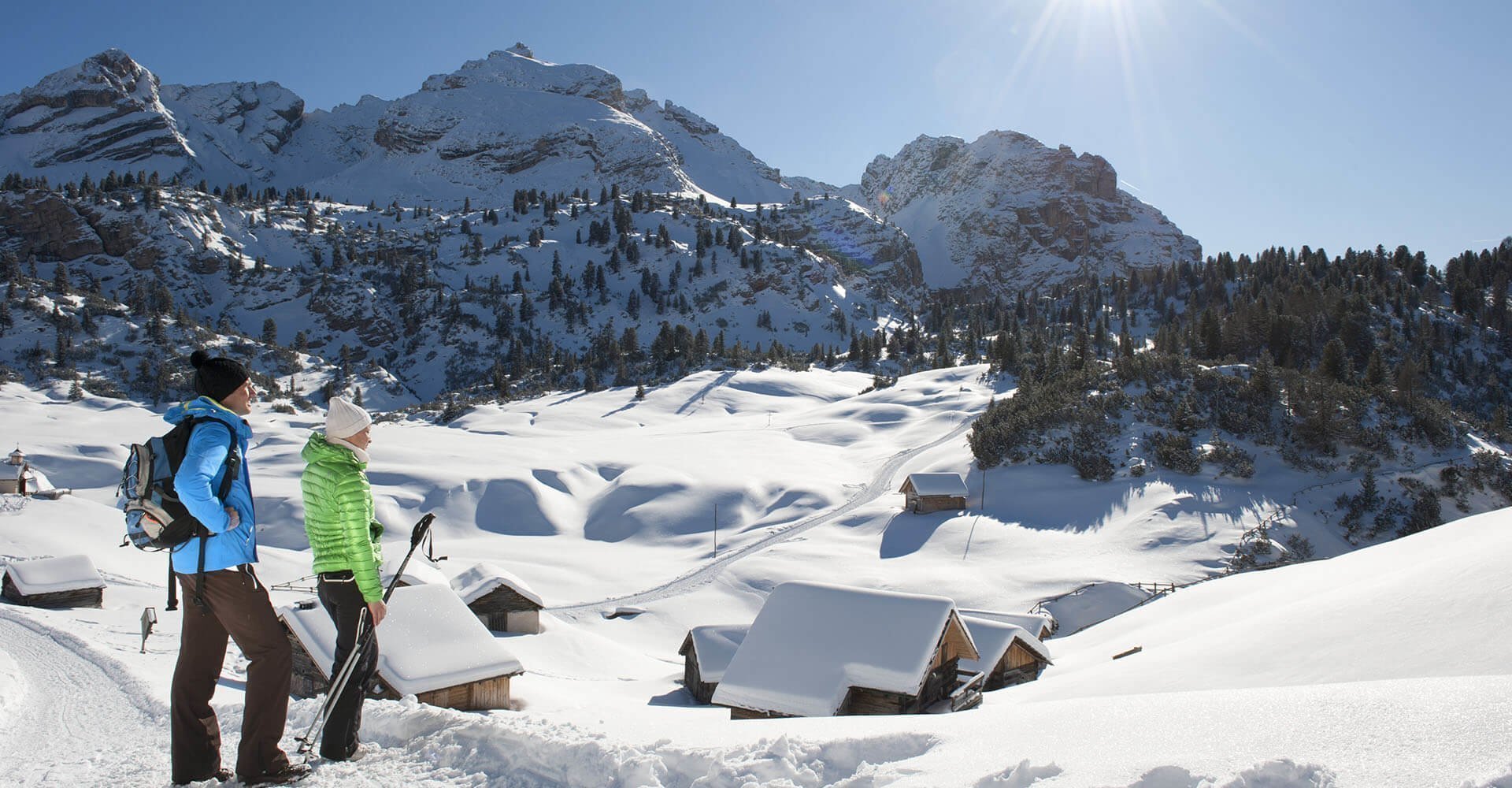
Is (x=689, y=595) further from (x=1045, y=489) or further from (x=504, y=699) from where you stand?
(x=1045, y=489)

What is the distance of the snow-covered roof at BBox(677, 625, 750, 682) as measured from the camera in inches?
899

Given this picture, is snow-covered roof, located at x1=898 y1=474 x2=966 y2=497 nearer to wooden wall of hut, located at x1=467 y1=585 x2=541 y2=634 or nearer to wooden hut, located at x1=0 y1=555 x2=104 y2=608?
wooden wall of hut, located at x1=467 y1=585 x2=541 y2=634

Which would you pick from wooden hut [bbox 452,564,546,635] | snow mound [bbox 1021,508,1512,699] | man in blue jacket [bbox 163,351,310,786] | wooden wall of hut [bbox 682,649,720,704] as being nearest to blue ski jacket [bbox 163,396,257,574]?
man in blue jacket [bbox 163,351,310,786]

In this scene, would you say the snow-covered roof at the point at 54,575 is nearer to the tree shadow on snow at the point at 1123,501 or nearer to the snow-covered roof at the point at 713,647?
the snow-covered roof at the point at 713,647

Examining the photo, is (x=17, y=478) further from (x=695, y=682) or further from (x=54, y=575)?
(x=695, y=682)

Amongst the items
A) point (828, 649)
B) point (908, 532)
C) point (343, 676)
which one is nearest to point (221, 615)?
point (343, 676)

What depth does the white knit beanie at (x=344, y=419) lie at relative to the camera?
17.4ft

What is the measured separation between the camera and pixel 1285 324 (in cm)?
8481

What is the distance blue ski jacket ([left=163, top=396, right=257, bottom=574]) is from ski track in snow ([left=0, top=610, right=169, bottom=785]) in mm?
1704

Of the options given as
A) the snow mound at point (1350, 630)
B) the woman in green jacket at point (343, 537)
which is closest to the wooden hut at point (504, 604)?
the snow mound at point (1350, 630)

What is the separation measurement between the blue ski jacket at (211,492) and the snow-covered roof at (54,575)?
27.0 meters

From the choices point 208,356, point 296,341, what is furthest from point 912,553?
point 296,341

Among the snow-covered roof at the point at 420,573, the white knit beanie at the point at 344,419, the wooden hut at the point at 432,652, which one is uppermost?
the white knit beanie at the point at 344,419

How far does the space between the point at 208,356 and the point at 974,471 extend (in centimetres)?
5199
